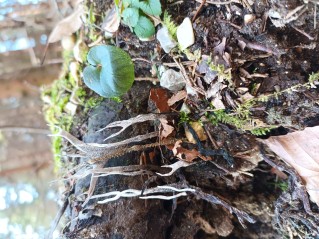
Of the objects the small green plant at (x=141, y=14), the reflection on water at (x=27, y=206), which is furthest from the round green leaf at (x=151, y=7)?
the reflection on water at (x=27, y=206)

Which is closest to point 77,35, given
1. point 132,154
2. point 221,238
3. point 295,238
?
point 132,154

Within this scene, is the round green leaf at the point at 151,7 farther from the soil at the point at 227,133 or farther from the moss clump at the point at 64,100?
the moss clump at the point at 64,100

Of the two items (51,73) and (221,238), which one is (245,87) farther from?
(51,73)

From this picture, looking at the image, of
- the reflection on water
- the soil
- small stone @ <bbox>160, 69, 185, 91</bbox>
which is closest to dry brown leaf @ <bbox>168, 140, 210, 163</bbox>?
the soil

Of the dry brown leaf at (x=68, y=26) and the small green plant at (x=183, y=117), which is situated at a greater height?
the dry brown leaf at (x=68, y=26)

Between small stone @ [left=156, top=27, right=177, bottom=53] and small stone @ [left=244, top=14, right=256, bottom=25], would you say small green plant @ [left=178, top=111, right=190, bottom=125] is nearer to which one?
small stone @ [left=156, top=27, right=177, bottom=53]

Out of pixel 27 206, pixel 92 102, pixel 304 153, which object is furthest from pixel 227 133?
pixel 27 206
